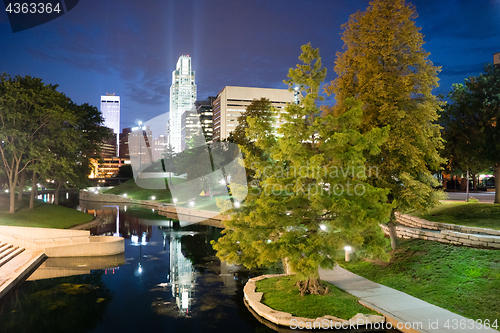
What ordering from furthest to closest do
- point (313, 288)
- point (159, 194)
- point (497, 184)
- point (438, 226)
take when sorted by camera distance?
point (159, 194)
point (497, 184)
point (438, 226)
point (313, 288)

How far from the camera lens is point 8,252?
2233 centimetres

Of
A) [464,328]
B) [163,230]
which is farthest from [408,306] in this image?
[163,230]

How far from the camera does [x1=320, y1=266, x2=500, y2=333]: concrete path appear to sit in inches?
432

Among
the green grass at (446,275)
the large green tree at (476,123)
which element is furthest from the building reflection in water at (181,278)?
the large green tree at (476,123)

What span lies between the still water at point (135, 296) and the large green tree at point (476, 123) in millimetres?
17740

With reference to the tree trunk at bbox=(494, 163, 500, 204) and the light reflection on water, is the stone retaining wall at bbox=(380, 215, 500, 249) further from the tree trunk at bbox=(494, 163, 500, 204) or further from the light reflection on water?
the light reflection on water

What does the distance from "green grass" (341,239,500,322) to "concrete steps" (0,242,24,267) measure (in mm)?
21573

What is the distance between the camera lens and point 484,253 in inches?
600

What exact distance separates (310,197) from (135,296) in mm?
10811

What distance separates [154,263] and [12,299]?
9.23 m

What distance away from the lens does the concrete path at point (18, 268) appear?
16977 mm

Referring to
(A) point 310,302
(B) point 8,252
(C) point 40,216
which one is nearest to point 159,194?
(C) point 40,216

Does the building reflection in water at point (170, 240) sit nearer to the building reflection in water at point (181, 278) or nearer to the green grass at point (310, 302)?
the building reflection in water at point (181, 278)

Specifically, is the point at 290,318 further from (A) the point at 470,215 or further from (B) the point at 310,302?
(A) the point at 470,215
